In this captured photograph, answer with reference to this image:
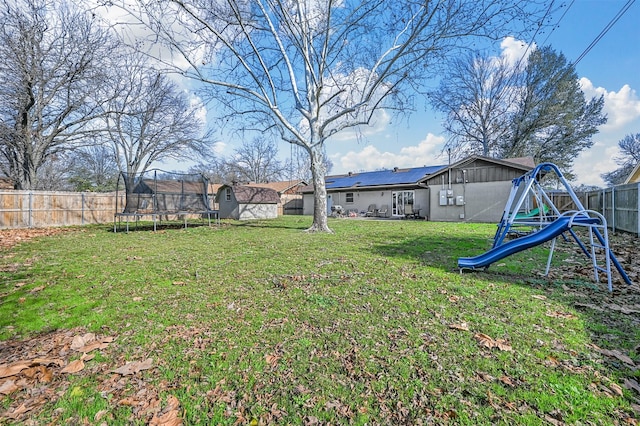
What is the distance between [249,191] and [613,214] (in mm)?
19348

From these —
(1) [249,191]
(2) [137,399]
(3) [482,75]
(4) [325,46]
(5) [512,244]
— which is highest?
(3) [482,75]

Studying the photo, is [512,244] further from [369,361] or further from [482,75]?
[482,75]

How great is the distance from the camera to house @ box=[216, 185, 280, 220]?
788 inches

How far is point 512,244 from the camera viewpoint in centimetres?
448

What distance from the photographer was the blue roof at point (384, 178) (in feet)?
70.2

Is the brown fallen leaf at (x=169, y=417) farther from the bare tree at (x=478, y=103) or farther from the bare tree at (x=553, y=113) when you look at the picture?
the bare tree at (x=553, y=113)

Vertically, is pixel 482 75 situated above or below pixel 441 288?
above

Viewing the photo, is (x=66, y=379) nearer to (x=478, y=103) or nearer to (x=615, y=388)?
(x=615, y=388)

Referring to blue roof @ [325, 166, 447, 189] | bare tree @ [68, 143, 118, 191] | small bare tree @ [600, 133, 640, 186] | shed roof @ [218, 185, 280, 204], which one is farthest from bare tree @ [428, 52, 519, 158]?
bare tree @ [68, 143, 118, 191]

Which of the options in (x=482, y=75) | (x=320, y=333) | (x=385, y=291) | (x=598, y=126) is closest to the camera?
(x=320, y=333)

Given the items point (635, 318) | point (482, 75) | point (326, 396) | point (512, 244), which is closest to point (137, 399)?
point (326, 396)

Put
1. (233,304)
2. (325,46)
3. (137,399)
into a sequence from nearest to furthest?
(137,399) < (233,304) < (325,46)

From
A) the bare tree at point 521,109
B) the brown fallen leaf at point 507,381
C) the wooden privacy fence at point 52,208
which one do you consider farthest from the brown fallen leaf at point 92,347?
the bare tree at point 521,109

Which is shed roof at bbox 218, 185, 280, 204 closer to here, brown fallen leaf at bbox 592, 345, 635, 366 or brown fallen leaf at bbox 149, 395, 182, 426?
brown fallen leaf at bbox 149, 395, 182, 426
